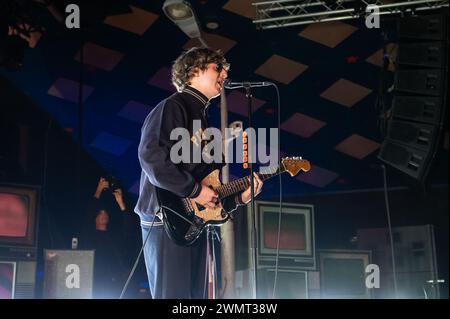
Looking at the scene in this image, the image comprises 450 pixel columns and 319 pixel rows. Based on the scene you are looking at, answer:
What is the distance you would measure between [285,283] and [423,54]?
2.30 metres

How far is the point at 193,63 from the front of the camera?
9.68 feet

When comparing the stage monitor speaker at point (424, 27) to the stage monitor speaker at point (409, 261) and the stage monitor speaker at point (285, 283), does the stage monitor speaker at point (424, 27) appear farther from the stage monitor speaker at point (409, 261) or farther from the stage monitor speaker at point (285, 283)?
the stage monitor speaker at point (285, 283)

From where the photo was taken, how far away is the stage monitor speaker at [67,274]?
15.8 ft

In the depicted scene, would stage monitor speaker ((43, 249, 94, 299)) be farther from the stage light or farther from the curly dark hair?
the curly dark hair

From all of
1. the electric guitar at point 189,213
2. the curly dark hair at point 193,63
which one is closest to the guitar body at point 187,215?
the electric guitar at point 189,213

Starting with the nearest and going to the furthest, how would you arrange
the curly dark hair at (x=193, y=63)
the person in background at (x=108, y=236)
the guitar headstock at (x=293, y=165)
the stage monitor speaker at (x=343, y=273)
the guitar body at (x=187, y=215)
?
the guitar body at (x=187, y=215) → the curly dark hair at (x=193, y=63) → the guitar headstock at (x=293, y=165) → the stage monitor speaker at (x=343, y=273) → the person in background at (x=108, y=236)

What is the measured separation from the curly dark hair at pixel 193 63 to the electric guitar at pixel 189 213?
1.59 feet

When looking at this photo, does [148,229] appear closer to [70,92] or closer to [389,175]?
[70,92]

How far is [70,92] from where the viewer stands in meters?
6.56

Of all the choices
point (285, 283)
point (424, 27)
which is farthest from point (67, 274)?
point (424, 27)

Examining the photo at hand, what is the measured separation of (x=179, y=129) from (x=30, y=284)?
2747 millimetres

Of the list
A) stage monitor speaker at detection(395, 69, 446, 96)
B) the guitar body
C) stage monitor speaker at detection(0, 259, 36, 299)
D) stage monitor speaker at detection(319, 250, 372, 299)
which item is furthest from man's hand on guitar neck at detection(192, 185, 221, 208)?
stage monitor speaker at detection(395, 69, 446, 96)

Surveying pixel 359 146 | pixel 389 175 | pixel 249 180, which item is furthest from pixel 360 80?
pixel 249 180

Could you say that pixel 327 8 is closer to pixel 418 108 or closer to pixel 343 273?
pixel 418 108
